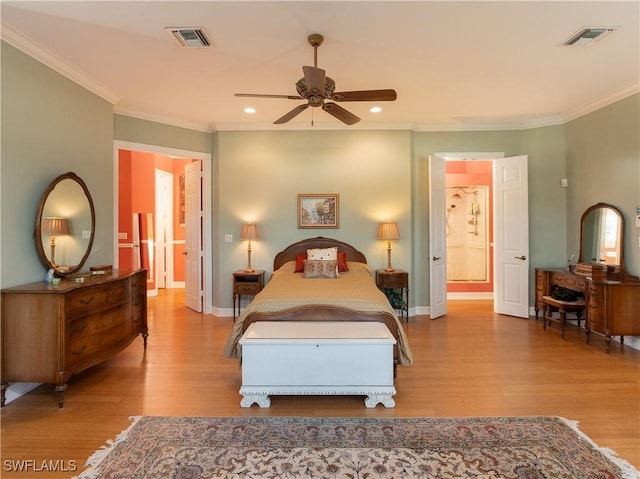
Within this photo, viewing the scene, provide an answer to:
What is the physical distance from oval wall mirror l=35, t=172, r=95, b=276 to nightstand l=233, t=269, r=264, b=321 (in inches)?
75.6

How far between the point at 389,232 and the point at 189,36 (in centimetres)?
340

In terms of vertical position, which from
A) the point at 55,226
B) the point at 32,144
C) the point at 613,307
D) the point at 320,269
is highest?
the point at 32,144

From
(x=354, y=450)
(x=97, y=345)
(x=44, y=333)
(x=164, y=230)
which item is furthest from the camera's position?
(x=164, y=230)

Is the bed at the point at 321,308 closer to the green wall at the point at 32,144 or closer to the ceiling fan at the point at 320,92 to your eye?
the ceiling fan at the point at 320,92

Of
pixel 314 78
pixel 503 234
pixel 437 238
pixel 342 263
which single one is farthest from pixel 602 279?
pixel 314 78

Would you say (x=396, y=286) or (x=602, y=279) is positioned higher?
(x=602, y=279)

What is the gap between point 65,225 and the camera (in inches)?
129

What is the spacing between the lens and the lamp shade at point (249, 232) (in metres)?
4.99

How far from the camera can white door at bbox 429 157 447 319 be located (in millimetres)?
5121

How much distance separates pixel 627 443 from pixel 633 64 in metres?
3.44

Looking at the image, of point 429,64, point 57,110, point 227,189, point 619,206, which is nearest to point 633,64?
point 619,206

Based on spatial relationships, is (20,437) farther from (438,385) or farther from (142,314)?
(438,385)

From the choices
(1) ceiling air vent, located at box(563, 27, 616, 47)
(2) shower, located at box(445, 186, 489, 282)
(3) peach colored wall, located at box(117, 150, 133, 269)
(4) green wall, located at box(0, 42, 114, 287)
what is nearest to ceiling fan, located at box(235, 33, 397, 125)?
(1) ceiling air vent, located at box(563, 27, 616, 47)

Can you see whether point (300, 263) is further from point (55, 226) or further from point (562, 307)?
point (562, 307)
